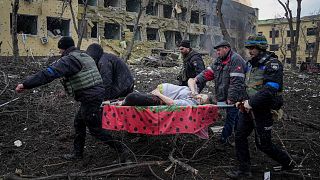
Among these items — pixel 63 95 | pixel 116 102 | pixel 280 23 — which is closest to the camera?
pixel 116 102

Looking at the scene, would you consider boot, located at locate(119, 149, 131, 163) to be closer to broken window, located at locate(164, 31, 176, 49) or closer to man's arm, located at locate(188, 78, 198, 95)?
man's arm, located at locate(188, 78, 198, 95)

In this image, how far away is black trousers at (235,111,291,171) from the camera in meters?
3.95

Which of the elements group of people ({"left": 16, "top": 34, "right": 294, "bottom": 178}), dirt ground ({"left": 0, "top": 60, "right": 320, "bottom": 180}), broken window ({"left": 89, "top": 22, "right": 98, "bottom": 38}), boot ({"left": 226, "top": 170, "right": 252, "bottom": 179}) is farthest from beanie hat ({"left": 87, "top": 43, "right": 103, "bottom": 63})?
broken window ({"left": 89, "top": 22, "right": 98, "bottom": 38})

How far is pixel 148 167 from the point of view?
172 inches

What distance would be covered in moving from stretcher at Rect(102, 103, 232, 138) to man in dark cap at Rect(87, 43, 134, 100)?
2.22 ft

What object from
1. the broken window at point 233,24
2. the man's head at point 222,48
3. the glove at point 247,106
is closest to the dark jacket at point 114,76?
the man's head at point 222,48

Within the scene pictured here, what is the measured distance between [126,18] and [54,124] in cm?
2461

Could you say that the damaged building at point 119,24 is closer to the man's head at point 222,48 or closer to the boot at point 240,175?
the man's head at point 222,48

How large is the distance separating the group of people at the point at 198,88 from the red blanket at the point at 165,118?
0.22 metres

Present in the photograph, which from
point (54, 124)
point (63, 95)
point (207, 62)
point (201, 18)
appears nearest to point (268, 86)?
point (54, 124)

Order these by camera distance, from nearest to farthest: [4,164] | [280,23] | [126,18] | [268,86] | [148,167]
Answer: [268,86] < [148,167] < [4,164] < [126,18] < [280,23]

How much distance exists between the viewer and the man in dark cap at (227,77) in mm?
5082

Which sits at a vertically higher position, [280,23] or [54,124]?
[280,23]

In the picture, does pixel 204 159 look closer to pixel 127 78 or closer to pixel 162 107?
pixel 162 107
